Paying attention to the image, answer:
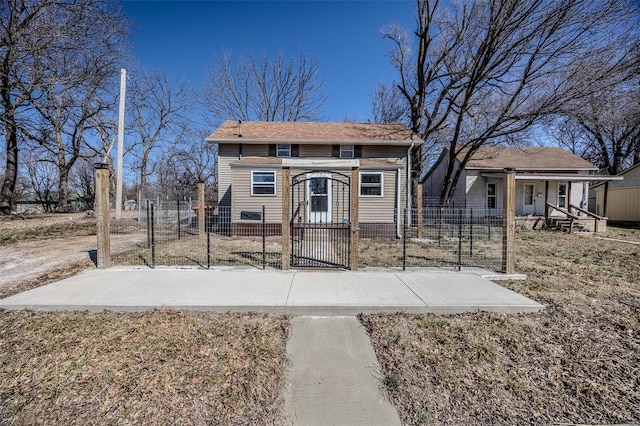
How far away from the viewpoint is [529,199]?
17078mm

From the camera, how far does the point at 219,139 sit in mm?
12664

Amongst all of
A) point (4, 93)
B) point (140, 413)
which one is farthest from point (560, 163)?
point (4, 93)

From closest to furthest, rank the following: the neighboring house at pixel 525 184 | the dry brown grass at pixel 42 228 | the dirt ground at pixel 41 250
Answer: the dirt ground at pixel 41 250 < the dry brown grass at pixel 42 228 < the neighboring house at pixel 525 184

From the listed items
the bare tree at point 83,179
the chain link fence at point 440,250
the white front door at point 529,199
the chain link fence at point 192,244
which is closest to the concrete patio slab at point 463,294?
the chain link fence at point 440,250

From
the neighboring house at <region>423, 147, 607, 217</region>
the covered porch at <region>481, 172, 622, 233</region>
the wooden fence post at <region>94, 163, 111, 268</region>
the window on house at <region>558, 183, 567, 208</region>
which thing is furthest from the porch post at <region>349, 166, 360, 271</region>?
the window on house at <region>558, 183, 567, 208</region>

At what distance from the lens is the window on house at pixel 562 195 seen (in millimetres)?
17516

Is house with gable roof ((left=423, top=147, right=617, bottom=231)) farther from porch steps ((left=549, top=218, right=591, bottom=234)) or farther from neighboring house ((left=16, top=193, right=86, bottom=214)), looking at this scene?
neighboring house ((left=16, top=193, right=86, bottom=214))

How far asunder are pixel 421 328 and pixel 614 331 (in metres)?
2.32

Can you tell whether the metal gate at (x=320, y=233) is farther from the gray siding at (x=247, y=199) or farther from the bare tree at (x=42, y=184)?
the bare tree at (x=42, y=184)

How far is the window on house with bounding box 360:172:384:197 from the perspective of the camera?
1166 centimetres

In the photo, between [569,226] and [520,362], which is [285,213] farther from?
[569,226]

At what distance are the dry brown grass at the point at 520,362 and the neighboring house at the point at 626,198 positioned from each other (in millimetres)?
19389

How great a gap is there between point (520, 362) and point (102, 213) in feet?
23.9

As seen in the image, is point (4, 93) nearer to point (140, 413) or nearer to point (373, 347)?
point (140, 413)
